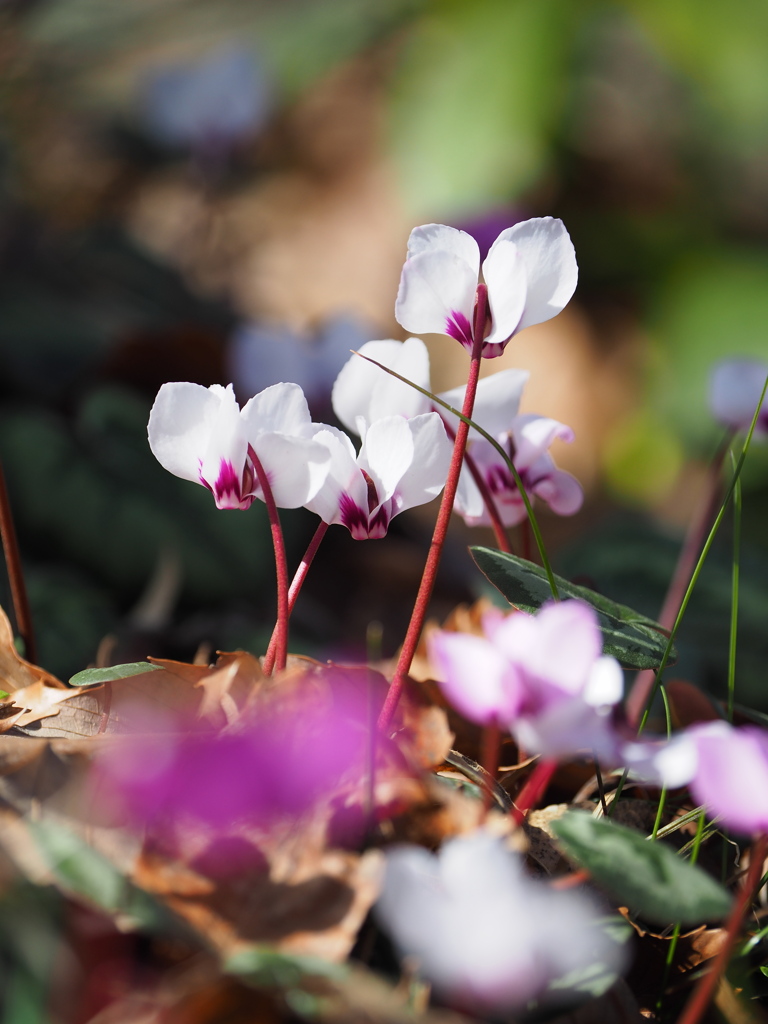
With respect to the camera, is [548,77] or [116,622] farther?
[548,77]

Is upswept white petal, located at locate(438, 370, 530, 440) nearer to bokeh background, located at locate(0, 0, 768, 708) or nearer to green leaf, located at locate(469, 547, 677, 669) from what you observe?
green leaf, located at locate(469, 547, 677, 669)

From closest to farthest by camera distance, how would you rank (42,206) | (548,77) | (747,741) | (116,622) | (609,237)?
(747,741) < (116,622) < (42,206) < (548,77) < (609,237)

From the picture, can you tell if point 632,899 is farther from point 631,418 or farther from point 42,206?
point 631,418

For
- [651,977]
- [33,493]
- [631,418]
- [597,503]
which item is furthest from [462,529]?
[651,977]

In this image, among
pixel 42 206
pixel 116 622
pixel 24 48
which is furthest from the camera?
pixel 42 206

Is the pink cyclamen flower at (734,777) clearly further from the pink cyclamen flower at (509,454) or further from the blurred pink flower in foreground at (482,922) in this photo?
the pink cyclamen flower at (509,454)

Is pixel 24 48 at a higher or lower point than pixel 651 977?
higher

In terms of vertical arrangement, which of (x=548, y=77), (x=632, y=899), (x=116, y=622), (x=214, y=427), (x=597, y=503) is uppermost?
(x=548, y=77)

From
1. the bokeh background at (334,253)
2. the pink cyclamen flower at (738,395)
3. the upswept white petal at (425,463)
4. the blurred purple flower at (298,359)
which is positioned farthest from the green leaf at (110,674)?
the blurred purple flower at (298,359)
